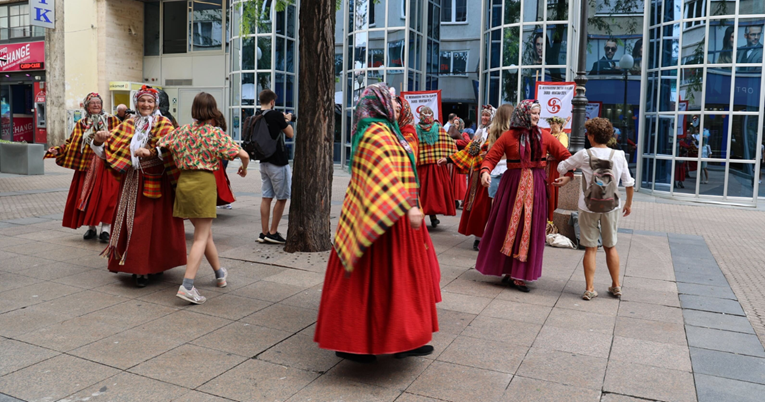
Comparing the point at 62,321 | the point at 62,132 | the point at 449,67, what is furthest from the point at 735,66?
the point at 62,132

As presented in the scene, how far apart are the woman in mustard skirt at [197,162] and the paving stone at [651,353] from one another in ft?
10.5

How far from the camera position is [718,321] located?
5.13 metres

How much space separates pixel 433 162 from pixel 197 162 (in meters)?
4.73

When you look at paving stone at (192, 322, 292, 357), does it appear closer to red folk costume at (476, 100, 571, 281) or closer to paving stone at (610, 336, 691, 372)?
paving stone at (610, 336, 691, 372)

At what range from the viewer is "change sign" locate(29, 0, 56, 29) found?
74.9 feet

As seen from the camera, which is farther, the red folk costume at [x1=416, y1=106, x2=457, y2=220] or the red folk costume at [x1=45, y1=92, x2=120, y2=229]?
the red folk costume at [x1=416, y1=106, x2=457, y2=220]

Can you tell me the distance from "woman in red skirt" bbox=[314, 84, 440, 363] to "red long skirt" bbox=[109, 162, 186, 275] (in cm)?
246

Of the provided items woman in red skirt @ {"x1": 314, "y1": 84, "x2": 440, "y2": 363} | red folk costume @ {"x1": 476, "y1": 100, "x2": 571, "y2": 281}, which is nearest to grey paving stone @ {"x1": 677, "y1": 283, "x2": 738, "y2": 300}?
red folk costume @ {"x1": 476, "y1": 100, "x2": 571, "y2": 281}

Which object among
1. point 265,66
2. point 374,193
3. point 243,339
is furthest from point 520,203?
point 265,66

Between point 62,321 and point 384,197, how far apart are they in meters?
2.82

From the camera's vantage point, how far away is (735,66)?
14.7 metres

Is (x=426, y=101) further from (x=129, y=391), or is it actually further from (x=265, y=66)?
(x=265, y=66)

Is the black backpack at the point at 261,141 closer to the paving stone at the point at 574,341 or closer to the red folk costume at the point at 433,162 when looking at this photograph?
the red folk costume at the point at 433,162

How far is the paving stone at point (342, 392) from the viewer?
3455mm
